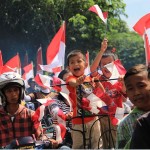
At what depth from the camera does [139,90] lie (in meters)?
2.95

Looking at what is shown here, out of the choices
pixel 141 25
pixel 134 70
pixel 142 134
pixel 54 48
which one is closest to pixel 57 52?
pixel 54 48

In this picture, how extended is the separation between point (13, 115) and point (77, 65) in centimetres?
120

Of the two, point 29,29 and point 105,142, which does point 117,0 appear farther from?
point 105,142

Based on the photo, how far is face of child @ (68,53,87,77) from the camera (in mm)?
5048

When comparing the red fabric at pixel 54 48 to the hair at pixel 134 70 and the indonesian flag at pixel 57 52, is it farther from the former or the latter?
the hair at pixel 134 70

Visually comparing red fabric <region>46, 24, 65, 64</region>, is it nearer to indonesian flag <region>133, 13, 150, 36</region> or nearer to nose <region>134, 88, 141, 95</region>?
indonesian flag <region>133, 13, 150, 36</region>

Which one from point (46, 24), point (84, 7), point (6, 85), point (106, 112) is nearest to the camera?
point (6, 85)

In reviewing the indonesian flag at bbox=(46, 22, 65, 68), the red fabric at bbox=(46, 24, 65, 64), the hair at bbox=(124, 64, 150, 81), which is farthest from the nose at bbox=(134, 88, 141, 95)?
the red fabric at bbox=(46, 24, 65, 64)

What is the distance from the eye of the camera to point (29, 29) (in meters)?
35.7

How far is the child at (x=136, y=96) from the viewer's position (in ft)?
9.43

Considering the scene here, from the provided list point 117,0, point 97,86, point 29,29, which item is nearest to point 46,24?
point 29,29

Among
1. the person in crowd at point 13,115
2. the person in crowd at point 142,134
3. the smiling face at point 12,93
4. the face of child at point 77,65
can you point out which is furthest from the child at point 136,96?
the face of child at point 77,65

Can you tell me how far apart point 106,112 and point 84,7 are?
91.5ft

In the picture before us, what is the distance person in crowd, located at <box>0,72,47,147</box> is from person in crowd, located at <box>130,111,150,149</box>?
193cm
